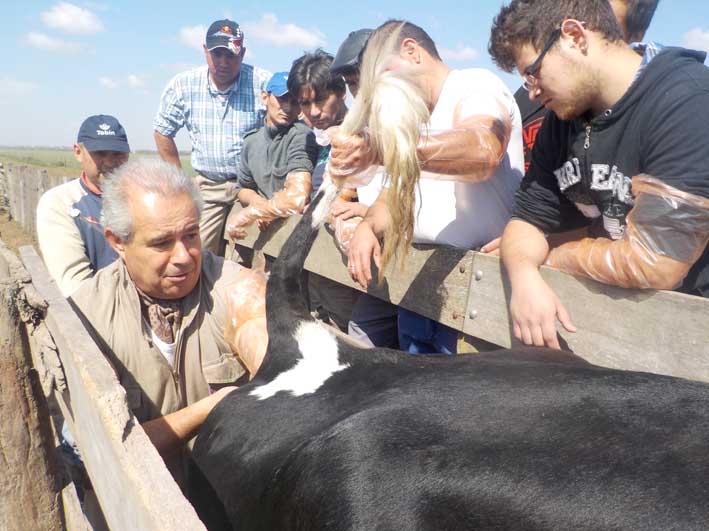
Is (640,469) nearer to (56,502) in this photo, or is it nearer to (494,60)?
(494,60)

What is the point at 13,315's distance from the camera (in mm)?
2115

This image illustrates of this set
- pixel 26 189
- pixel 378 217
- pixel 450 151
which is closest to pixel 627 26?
pixel 450 151

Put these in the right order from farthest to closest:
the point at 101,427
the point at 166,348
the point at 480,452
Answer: the point at 166,348
the point at 101,427
the point at 480,452

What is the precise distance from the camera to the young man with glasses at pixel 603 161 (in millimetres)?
1525

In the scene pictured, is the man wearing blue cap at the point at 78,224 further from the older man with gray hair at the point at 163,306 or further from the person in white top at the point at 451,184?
the person in white top at the point at 451,184

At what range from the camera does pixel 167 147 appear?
552cm

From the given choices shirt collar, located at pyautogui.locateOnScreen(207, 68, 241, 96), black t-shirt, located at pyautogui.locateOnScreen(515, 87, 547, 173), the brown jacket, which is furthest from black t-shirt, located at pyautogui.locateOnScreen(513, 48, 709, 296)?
shirt collar, located at pyautogui.locateOnScreen(207, 68, 241, 96)

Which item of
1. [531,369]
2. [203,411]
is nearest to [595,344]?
[531,369]

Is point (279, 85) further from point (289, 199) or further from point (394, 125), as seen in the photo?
point (394, 125)

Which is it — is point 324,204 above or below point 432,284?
above

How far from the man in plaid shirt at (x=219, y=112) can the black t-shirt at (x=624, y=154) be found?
3242 mm

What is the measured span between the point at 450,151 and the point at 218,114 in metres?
3.49

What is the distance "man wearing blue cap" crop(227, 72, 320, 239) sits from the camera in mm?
3785

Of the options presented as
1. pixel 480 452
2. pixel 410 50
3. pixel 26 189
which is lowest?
pixel 26 189
